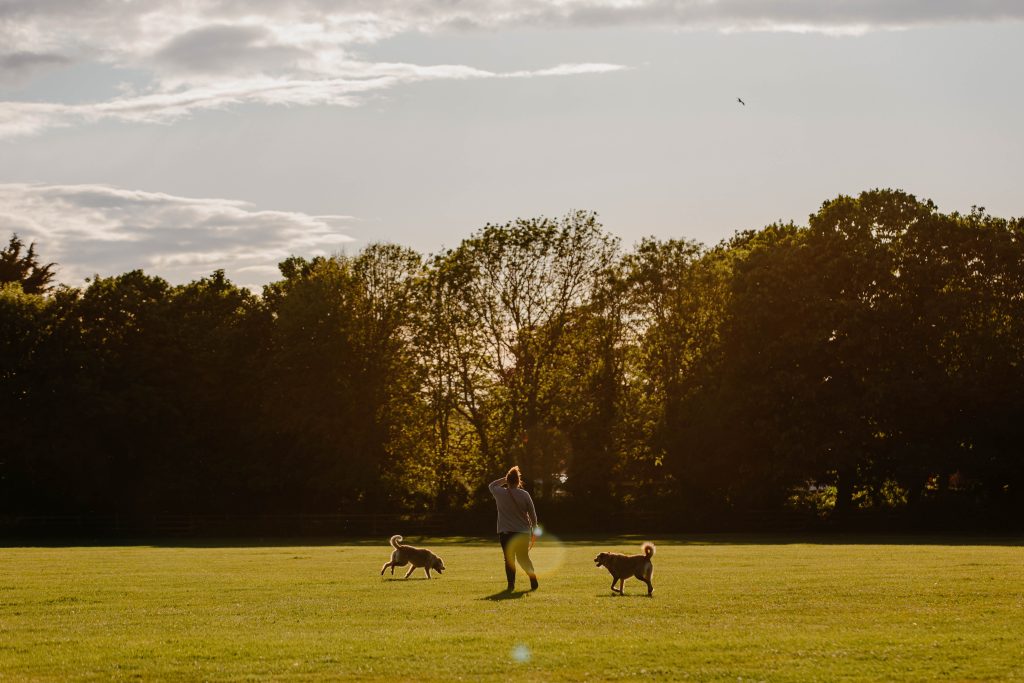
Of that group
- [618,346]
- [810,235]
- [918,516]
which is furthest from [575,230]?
[918,516]

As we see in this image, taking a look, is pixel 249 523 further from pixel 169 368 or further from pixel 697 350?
pixel 697 350

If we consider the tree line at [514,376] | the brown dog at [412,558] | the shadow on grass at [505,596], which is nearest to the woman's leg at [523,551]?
the shadow on grass at [505,596]

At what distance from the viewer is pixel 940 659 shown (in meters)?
14.0

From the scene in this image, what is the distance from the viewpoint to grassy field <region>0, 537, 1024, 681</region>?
44.9 feet

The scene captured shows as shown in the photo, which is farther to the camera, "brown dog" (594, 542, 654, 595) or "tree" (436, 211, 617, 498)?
"tree" (436, 211, 617, 498)

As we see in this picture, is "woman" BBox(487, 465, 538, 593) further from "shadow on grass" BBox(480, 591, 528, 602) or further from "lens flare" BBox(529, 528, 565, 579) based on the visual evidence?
"lens flare" BBox(529, 528, 565, 579)

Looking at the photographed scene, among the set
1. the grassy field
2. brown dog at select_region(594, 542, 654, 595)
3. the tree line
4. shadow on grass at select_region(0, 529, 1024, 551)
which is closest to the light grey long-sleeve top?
the grassy field

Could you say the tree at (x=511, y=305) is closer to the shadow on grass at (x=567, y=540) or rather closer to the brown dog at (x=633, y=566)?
the shadow on grass at (x=567, y=540)

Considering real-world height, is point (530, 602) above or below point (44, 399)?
below

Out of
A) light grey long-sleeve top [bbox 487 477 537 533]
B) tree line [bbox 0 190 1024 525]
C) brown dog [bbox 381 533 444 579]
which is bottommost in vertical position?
brown dog [bbox 381 533 444 579]

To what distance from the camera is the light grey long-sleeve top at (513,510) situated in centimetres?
2311

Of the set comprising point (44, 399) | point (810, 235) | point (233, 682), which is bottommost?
point (233, 682)

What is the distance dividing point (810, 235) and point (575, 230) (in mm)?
13647

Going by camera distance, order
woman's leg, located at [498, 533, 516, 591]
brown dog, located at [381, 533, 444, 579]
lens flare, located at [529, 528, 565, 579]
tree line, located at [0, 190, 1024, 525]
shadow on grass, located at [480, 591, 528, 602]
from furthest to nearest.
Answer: tree line, located at [0, 190, 1024, 525]
lens flare, located at [529, 528, 565, 579]
brown dog, located at [381, 533, 444, 579]
woman's leg, located at [498, 533, 516, 591]
shadow on grass, located at [480, 591, 528, 602]
